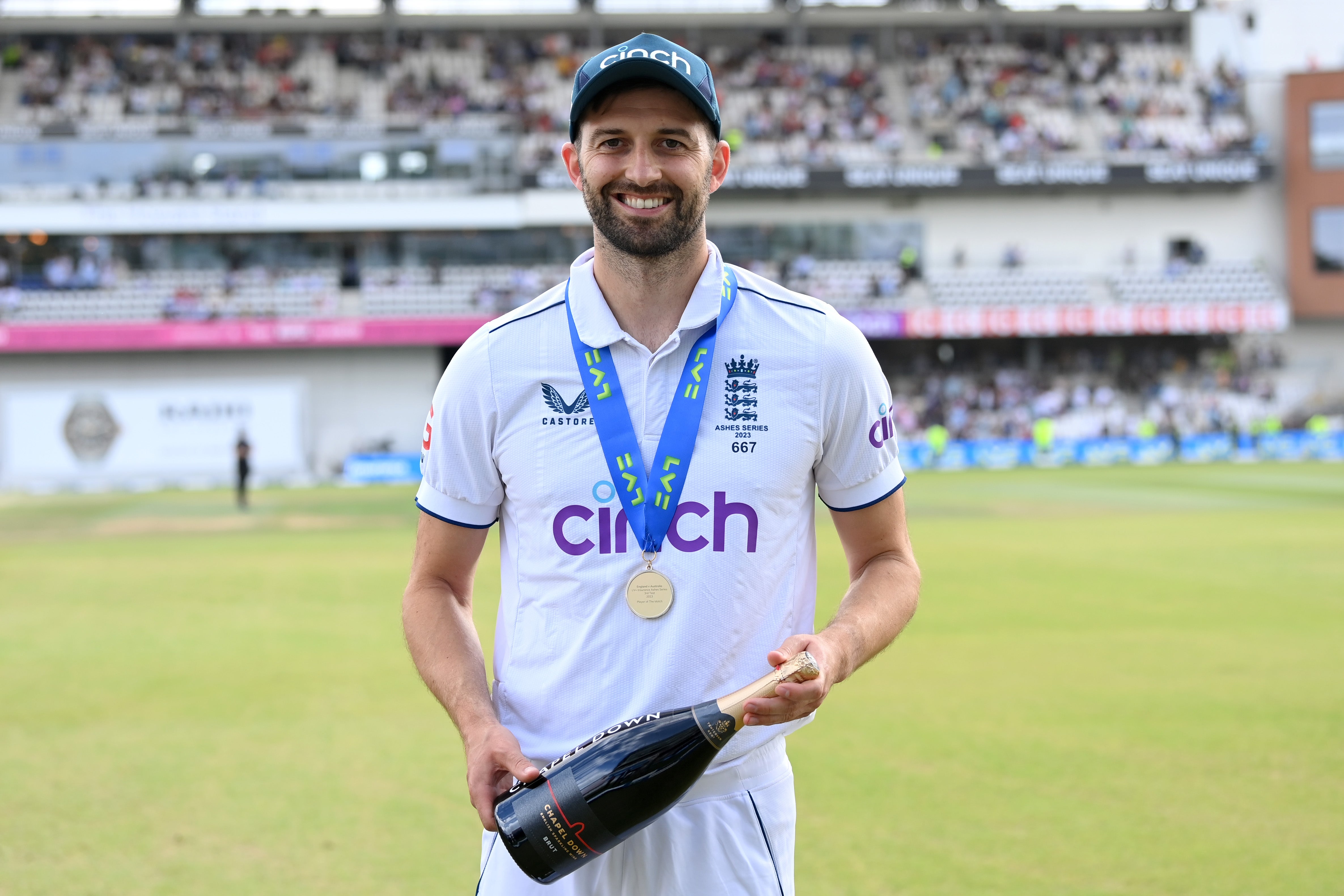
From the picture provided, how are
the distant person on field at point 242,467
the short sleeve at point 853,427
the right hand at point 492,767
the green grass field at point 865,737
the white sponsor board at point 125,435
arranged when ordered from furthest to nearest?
the white sponsor board at point 125,435 < the distant person on field at point 242,467 < the green grass field at point 865,737 < the short sleeve at point 853,427 < the right hand at point 492,767

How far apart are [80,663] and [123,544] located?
9929mm

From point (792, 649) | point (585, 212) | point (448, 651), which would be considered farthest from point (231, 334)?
point (792, 649)

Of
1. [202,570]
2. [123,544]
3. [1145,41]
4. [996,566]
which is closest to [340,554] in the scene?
[202,570]

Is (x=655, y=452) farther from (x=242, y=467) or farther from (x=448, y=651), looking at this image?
(x=242, y=467)

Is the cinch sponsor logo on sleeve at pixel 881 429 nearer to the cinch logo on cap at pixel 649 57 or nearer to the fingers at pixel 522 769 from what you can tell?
the cinch logo on cap at pixel 649 57

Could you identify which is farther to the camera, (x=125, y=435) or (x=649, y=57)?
(x=125, y=435)

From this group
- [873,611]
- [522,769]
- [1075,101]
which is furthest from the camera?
[1075,101]

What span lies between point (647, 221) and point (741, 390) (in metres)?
0.39

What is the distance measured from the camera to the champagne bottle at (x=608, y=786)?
93.4 inches

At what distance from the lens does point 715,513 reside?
2.55 meters

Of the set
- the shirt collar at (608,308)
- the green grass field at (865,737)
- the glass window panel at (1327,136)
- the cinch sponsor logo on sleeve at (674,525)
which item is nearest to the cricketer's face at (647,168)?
the shirt collar at (608,308)

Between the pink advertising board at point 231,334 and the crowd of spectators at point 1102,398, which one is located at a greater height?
the pink advertising board at point 231,334

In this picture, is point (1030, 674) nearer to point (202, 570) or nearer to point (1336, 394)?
point (202, 570)

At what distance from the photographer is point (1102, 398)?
42.5 m
